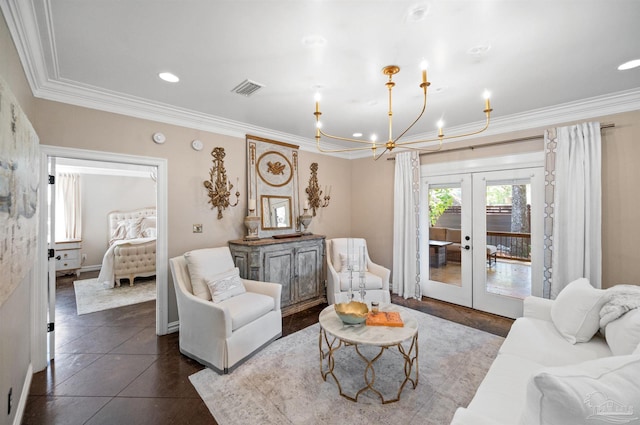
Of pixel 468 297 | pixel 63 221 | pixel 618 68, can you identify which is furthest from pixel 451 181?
pixel 63 221

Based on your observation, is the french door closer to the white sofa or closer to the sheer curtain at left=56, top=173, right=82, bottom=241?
the white sofa

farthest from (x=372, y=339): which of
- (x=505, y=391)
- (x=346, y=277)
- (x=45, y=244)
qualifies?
(x=45, y=244)

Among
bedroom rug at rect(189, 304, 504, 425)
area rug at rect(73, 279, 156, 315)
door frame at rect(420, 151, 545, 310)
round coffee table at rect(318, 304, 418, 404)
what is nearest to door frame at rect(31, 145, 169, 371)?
bedroom rug at rect(189, 304, 504, 425)

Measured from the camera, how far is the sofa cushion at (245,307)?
2.53m

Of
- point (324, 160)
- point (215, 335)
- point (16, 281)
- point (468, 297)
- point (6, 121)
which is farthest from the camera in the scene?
point (324, 160)

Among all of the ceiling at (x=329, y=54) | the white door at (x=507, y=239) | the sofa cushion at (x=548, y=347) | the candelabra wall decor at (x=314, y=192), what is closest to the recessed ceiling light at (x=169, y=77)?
the ceiling at (x=329, y=54)

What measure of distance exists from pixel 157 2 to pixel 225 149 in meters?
2.16

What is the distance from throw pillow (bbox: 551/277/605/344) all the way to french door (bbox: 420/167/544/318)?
153 centimetres

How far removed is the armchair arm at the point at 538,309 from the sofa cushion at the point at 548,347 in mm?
147

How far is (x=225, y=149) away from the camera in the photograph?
366 cm

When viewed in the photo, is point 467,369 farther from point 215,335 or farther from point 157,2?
point 157,2

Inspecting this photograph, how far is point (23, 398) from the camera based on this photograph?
1.97 metres

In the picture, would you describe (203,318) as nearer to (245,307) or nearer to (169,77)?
(245,307)

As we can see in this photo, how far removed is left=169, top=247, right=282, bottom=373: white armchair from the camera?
2.41 m
